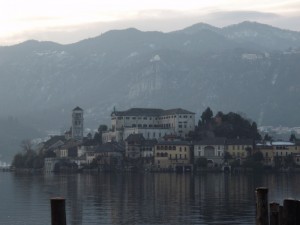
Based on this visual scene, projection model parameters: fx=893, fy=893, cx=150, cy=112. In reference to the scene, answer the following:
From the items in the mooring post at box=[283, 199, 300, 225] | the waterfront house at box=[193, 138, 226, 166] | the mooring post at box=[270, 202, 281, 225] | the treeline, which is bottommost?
the mooring post at box=[270, 202, 281, 225]

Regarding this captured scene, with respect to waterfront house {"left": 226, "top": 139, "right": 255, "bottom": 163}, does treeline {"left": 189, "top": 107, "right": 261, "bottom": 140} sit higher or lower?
higher

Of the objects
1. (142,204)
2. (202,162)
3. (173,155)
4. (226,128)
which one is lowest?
(142,204)

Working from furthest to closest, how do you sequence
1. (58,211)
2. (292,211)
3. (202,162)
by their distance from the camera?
(202,162), (58,211), (292,211)

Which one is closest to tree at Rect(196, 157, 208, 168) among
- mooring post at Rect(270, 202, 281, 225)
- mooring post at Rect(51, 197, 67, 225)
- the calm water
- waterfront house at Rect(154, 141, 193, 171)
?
waterfront house at Rect(154, 141, 193, 171)

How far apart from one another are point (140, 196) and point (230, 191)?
12244 mm

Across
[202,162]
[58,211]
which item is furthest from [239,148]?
[58,211]

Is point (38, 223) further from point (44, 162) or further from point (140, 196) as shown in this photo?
point (44, 162)

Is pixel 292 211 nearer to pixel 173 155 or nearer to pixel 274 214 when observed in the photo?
pixel 274 214

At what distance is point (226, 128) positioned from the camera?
188m

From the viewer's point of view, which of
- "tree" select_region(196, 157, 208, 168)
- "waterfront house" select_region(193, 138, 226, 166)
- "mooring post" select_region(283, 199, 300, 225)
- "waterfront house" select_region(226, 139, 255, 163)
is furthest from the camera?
"waterfront house" select_region(193, 138, 226, 166)

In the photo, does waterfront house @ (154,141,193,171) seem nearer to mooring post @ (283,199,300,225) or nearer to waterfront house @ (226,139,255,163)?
waterfront house @ (226,139,255,163)

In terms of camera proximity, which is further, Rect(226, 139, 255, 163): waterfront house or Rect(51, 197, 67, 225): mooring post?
Rect(226, 139, 255, 163): waterfront house

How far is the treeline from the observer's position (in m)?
187

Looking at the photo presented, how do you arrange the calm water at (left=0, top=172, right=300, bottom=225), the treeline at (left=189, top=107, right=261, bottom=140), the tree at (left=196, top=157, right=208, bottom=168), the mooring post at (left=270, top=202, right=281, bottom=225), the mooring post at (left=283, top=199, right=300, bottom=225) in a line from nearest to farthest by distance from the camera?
the mooring post at (left=283, top=199, right=300, bottom=225)
the mooring post at (left=270, top=202, right=281, bottom=225)
the calm water at (left=0, top=172, right=300, bottom=225)
the tree at (left=196, top=157, right=208, bottom=168)
the treeline at (left=189, top=107, right=261, bottom=140)
